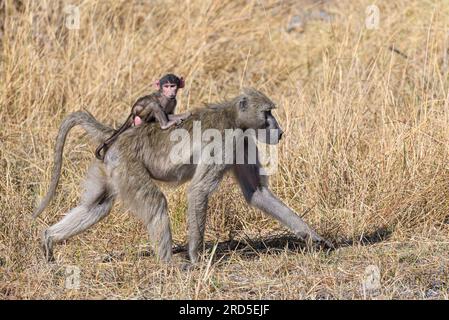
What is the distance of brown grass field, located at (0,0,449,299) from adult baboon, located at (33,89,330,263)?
0.63ft

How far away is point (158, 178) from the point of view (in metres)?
5.65

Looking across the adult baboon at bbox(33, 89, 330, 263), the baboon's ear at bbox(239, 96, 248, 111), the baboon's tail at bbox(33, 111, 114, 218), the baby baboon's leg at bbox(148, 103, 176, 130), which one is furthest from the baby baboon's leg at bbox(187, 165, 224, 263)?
the baboon's tail at bbox(33, 111, 114, 218)

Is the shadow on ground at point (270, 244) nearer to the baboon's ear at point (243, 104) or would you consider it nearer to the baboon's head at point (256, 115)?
the baboon's head at point (256, 115)

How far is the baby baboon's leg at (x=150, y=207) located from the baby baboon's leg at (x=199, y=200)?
0.15m

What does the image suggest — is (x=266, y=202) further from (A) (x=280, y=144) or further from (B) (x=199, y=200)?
(A) (x=280, y=144)

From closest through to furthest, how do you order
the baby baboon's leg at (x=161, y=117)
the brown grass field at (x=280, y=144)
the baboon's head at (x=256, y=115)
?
the brown grass field at (x=280, y=144) < the baby baboon's leg at (x=161, y=117) < the baboon's head at (x=256, y=115)

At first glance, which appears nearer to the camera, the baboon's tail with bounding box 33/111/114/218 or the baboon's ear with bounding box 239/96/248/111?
the baboon's tail with bounding box 33/111/114/218

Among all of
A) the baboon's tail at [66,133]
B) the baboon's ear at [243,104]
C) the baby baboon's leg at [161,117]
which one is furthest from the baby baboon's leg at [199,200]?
the baboon's tail at [66,133]

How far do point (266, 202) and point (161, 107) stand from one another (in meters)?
0.91

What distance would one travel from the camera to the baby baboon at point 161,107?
5476 mm

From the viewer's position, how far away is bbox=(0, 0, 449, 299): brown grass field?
5117 mm

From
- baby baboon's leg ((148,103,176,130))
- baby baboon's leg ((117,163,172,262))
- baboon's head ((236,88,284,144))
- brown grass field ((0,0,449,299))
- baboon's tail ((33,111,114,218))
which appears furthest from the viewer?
baboon's head ((236,88,284,144))

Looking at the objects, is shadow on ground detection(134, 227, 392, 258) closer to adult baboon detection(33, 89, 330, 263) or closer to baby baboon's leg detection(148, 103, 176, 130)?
adult baboon detection(33, 89, 330, 263)
